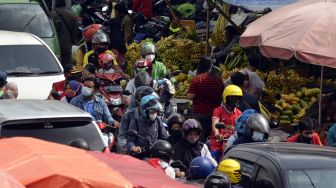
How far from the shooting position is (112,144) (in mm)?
13281

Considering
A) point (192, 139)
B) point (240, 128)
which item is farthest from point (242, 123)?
point (192, 139)

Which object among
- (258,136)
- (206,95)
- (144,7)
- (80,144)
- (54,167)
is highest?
(54,167)

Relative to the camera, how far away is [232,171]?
9.62m

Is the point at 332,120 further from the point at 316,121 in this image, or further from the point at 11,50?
the point at 11,50

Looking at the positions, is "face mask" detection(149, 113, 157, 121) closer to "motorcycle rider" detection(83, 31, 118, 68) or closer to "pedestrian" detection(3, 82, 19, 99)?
"pedestrian" detection(3, 82, 19, 99)

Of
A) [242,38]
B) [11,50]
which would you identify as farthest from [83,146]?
[11,50]

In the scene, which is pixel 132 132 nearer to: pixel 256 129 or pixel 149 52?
pixel 256 129

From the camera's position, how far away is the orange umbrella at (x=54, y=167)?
750 centimetres

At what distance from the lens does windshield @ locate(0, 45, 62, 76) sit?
16.1 meters

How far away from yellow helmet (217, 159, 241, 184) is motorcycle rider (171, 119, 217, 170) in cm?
233

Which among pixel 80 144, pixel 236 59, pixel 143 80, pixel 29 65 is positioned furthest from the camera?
pixel 236 59

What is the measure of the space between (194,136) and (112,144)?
1.56m

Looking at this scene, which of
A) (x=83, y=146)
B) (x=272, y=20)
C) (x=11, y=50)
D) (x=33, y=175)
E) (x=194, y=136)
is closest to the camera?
(x=33, y=175)

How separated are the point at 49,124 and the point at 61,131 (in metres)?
0.15
